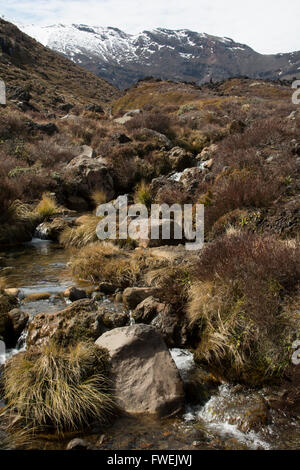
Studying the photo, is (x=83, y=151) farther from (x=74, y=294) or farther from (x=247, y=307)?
(x=247, y=307)

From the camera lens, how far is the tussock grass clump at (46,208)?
12281 mm

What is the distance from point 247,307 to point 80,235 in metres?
6.43

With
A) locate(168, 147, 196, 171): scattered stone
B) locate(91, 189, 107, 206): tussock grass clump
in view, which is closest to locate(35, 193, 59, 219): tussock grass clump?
locate(91, 189, 107, 206): tussock grass clump

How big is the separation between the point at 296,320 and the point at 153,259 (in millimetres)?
3702

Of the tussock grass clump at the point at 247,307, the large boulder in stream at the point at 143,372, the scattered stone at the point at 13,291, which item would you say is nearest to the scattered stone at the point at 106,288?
the scattered stone at the point at 13,291

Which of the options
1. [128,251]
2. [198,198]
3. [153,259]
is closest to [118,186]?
[198,198]

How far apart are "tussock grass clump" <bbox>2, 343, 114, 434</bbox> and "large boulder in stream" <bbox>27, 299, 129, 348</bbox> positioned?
46cm

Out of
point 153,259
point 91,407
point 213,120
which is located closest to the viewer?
point 91,407

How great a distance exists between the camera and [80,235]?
1069 centimetres

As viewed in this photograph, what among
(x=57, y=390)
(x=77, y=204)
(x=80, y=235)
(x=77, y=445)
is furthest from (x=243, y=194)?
(x=77, y=204)

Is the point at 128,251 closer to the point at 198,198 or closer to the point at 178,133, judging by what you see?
the point at 198,198

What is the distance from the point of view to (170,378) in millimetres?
4863

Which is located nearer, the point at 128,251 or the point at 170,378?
the point at 170,378
